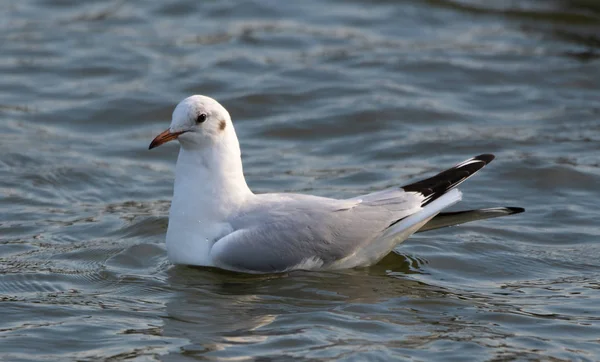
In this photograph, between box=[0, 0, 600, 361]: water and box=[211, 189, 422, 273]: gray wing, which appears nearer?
box=[0, 0, 600, 361]: water

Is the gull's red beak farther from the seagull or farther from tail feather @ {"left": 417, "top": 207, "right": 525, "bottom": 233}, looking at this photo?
tail feather @ {"left": 417, "top": 207, "right": 525, "bottom": 233}

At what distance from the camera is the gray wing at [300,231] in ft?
22.1

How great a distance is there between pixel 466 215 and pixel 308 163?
2.94 metres

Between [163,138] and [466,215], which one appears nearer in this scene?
[163,138]

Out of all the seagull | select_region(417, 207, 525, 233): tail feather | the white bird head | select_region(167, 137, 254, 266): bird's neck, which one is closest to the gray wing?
the seagull

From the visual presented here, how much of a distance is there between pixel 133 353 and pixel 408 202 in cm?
221

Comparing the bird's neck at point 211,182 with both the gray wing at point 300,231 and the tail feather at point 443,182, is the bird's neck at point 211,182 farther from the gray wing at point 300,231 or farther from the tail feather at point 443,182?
the tail feather at point 443,182

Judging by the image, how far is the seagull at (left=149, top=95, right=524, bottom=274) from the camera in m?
6.79

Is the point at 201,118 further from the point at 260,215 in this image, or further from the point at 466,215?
the point at 466,215

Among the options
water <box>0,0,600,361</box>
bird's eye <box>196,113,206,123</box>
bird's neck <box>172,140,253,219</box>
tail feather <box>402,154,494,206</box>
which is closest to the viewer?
water <box>0,0,600,361</box>

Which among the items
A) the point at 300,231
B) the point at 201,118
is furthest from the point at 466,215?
the point at 201,118

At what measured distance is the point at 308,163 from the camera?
32.5 feet

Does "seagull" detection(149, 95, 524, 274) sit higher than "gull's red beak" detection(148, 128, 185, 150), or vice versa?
"gull's red beak" detection(148, 128, 185, 150)

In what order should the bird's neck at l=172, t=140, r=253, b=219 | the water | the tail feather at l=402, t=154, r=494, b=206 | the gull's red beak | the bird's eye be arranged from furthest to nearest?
the tail feather at l=402, t=154, r=494, b=206, the bird's neck at l=172, t=140, r=253, b=219, the bird's eye, the gull's red beak, the water
